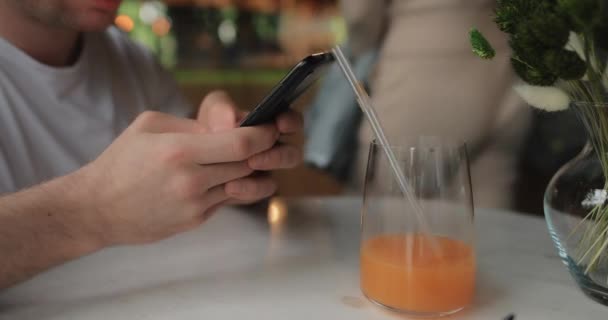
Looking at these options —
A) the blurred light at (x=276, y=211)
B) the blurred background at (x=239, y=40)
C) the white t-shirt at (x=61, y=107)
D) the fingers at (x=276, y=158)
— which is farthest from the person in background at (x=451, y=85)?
the blurred background at (x=239, y=40)

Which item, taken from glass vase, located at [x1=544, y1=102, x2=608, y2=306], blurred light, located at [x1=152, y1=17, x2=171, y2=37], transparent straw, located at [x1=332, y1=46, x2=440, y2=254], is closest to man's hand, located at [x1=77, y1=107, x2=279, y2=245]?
transparent straw, located at [x1=332, y1=46, x2=440, y2=254]

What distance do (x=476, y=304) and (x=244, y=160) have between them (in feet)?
1.02

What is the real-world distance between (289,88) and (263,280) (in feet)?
0.84

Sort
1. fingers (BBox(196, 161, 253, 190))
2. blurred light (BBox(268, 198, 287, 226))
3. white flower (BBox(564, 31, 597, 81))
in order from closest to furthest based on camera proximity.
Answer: white flower (BBox(564, 31, 597, 81)) → fingers (BBox(196, 161, 253, 190)) → blurred light (BBox(268, 198, 287, 226))

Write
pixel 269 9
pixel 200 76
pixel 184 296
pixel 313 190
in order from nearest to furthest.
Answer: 1. pixel 184 296
2. pixel 313 190
3. pixel 200 76
4. pixel 269 9

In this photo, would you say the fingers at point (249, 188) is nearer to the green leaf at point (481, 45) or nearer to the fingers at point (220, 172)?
the fingers at point (220, 172)

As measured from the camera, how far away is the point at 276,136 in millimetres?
617

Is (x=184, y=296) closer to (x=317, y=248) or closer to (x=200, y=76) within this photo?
(x=317, y=248)

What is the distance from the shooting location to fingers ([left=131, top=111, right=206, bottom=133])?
2.04ft

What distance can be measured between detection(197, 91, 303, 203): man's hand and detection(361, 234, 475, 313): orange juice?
161 millimetres

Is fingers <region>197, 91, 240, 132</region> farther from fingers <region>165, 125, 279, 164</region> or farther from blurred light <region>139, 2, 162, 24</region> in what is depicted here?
blurred light <region>139, 2, 162, 24</region>

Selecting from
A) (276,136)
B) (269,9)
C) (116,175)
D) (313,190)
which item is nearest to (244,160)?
(276,136)

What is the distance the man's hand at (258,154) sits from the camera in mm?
621

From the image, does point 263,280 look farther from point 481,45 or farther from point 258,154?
point 481,45
